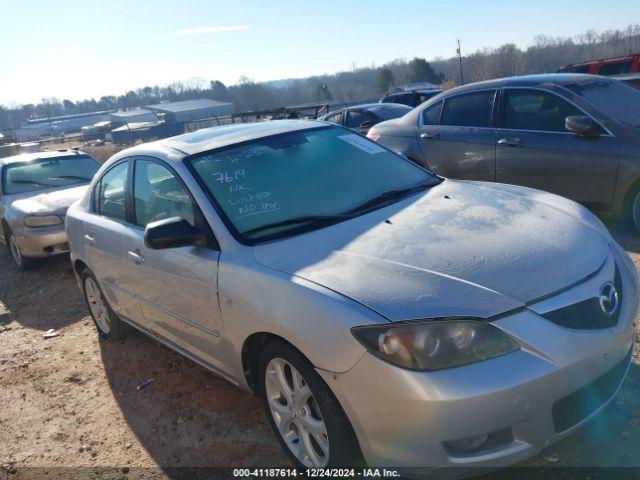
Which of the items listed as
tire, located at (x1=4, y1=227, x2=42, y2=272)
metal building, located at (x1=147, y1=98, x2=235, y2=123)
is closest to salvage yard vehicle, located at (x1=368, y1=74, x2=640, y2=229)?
tire, located at (x1=4, y1=227, x2=42, y2=272)

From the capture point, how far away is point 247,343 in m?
2.74

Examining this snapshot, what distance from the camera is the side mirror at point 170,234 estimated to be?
287 centimetres

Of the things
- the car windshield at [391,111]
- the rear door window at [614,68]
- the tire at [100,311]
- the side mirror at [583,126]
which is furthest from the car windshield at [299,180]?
A: the rear door window at [614,68]

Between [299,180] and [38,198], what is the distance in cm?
596

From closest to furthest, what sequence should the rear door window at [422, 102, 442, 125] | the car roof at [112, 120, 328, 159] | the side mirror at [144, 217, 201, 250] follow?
the side mirror at [144, 217, 201, 250], the car roof at [112, 120, 328, 159], the rear door window at [422, 102, 442, 125]

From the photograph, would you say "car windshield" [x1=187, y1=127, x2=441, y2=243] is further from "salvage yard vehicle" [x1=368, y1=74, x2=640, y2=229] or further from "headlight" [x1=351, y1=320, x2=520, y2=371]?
"salvage yard vehicle" [x1=368, y1=74, x2=640, y2=229]

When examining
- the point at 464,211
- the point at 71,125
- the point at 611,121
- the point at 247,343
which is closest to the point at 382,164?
the point at 464,211

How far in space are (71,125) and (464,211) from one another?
A: 10241 cm

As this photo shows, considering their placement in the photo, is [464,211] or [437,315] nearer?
[437,315]

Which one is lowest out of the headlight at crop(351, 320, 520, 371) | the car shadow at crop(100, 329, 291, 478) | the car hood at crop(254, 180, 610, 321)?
the car shadow at crop(100, 329, 291, 478)

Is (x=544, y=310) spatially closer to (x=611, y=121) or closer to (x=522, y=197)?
(x=522, y=197)

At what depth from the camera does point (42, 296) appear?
666 cm

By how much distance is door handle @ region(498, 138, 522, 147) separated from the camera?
5.67m

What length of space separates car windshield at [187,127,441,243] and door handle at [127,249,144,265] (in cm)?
75
